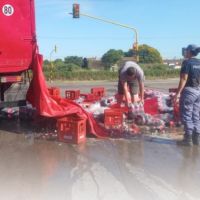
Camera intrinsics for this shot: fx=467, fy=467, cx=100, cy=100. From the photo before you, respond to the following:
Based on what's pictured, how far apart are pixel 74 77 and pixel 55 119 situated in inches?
Result: 1837

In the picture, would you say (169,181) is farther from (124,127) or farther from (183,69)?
(124,127)

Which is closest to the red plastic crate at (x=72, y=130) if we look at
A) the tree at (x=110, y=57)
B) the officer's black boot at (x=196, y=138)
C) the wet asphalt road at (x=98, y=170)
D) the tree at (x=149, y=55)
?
the wet asphalt road at (x=98, y=170)

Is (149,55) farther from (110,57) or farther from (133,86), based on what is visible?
(133,86)

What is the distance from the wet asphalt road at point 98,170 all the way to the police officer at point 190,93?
0.38 metres

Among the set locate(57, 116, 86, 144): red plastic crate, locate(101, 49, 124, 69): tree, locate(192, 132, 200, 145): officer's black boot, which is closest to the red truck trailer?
locate(57, 116, 86, 144): red plastic crate

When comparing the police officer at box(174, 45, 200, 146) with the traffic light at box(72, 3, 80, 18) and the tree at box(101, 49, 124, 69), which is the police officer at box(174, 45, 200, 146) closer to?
the traffic light at box(72, 3, 80, 18)

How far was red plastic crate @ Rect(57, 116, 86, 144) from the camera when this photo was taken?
29.4 ft

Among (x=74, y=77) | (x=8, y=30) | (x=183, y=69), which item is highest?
(x=8, y=30)

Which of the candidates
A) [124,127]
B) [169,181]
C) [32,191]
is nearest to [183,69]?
[124,127]

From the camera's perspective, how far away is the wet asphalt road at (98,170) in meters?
5.86

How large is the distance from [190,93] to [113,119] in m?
2.11

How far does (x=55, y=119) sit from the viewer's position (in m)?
10.0

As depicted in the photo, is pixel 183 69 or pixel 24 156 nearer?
pixel 24 156

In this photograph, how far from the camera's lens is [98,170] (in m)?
7.00
